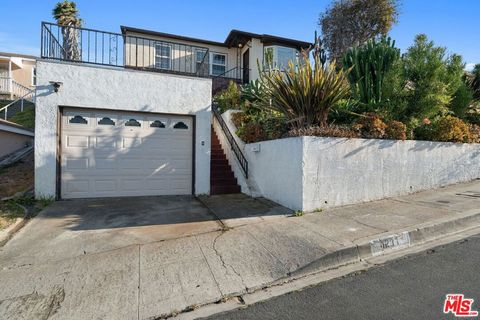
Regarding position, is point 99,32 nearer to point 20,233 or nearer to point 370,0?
point 20,233

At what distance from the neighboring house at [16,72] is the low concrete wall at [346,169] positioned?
1887 centimetres

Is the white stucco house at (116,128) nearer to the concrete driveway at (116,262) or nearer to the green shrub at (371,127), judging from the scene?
the concrete driveway at (116,262)

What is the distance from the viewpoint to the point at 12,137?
11.2 m

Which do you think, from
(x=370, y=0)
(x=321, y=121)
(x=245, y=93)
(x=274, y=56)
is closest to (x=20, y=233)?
(x=321, y=121)

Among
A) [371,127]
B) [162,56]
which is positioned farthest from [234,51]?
[371,127]

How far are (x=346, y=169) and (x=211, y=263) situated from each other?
13.4 ft

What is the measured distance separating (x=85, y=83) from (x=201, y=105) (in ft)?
10.3

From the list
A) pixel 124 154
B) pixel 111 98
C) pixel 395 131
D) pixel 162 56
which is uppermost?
pixel 162 56

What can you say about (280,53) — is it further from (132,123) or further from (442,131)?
(132,123)

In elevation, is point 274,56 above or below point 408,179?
above

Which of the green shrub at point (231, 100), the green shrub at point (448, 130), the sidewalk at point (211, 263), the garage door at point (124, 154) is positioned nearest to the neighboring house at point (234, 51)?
the green shrub at point (231, 100)

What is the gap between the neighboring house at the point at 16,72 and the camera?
1853cm

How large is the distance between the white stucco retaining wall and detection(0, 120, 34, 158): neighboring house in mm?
4686

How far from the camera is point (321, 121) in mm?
7086
